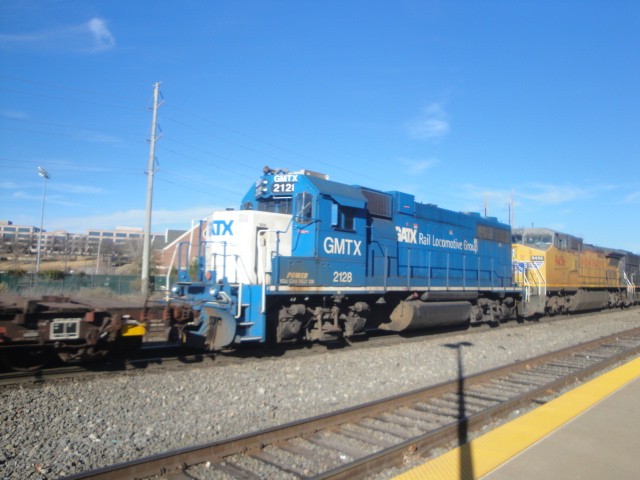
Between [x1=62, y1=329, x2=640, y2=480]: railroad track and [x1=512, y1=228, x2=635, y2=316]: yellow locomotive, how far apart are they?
38.8 ft

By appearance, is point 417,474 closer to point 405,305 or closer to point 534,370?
point 534,370

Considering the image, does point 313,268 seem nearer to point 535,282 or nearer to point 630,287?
point 535,282

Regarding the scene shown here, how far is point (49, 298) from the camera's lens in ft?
24.3

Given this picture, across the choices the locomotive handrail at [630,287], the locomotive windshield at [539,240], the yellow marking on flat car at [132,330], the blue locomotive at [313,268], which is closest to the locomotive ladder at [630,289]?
the locomotive handrail at [630,287]

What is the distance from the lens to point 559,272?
20469mm

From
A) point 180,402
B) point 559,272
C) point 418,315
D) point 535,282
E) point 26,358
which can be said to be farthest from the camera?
point 559,272

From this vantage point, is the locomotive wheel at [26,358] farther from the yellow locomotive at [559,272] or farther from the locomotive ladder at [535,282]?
the locomotive ladder at [535,282]

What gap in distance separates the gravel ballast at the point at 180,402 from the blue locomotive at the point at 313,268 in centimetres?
78

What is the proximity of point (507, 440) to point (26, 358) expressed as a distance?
22.0 ft

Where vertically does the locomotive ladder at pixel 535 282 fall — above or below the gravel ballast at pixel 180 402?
above

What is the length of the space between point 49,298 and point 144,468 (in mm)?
4351

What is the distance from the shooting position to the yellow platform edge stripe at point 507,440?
409 centimetres

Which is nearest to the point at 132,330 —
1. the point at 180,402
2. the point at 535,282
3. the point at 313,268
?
the point at 180,402

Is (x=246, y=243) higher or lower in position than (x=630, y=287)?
higher
